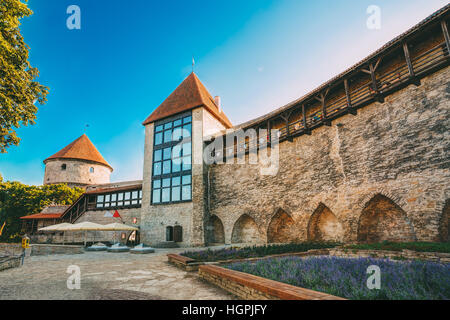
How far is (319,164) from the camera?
13.3 m

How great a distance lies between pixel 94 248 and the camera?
53.2 feet

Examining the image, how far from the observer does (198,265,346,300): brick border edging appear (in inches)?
118

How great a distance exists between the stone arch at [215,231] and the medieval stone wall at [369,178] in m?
2.92

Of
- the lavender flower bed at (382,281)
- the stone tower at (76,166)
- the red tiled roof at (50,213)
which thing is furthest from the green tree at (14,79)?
the stone tower at (76,166)

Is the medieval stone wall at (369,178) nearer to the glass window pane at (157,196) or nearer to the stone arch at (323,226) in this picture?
the stone arch at (323,226)

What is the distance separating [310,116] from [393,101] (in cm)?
491

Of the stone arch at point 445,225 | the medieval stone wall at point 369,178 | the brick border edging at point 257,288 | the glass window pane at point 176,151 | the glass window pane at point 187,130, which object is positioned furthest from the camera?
the glass window pane at point 176,151

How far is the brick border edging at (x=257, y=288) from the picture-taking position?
3.01 m

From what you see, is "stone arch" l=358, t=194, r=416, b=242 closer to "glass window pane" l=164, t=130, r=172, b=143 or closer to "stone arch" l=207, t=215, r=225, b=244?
"stone arch" l=207, t=215, r=225, b=244

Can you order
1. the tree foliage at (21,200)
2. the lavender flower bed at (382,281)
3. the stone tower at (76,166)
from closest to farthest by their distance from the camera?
1. the lavender flower bed at (382,281)
2. the tree foliage at (21,200)
3. the stone tower at (76,166)

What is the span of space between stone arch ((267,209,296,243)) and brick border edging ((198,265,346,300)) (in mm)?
9953

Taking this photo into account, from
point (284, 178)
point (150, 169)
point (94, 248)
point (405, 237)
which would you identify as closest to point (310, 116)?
point (284, 178)

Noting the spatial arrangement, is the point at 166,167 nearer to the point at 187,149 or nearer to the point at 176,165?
the point at 176,165
